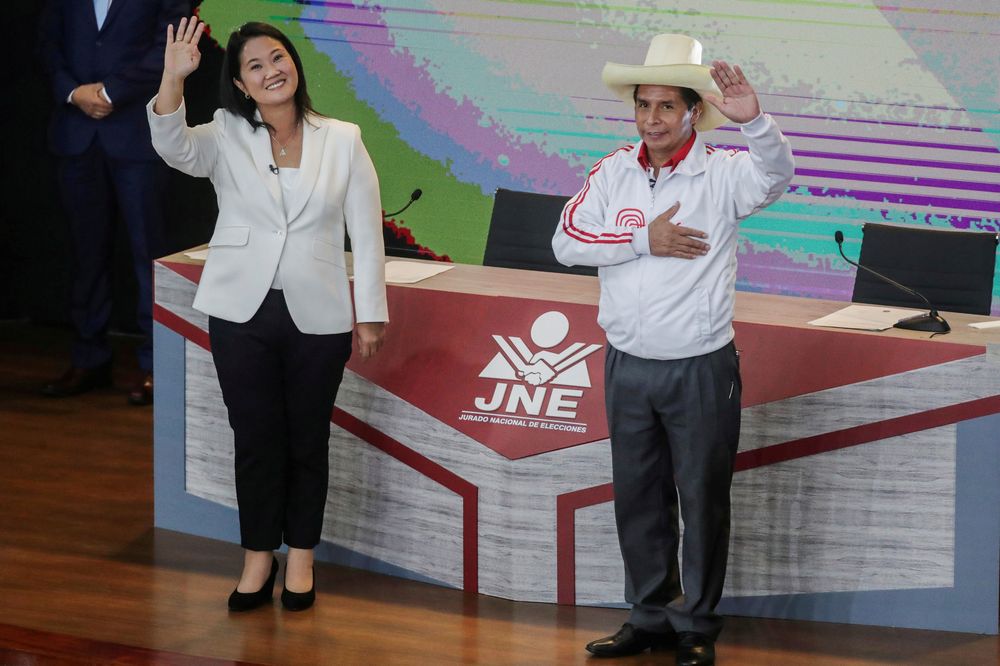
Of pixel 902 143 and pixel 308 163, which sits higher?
pixel 902 143

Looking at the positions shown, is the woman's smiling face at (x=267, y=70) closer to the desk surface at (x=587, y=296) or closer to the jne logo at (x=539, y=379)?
the desk surface at (x=587, y=296)

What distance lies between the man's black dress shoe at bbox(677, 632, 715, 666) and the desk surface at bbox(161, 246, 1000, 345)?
87 cm

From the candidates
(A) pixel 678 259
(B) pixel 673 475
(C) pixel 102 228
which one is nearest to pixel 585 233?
(A) pixel 678 259

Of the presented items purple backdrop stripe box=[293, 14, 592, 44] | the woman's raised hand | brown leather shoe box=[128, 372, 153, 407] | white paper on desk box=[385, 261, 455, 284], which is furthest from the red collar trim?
brown leather shoe box=[128, 372, 153, 407]

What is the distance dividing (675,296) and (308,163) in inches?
40.6

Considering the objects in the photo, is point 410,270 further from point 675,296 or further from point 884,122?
point 884,122

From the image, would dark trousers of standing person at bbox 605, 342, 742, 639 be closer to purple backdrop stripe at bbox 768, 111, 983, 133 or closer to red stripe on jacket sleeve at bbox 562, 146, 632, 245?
red stripe on jacket sleeve at bbox 562, 146, 632, 245

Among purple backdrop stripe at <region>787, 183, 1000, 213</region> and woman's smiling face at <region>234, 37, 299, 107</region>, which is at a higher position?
woman's smiling face at <region>234, 37, 299, 107</region>

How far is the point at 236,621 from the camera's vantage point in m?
3.70

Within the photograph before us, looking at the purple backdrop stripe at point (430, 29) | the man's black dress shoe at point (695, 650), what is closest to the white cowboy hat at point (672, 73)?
the man's black dress shoe at point (695, 650)

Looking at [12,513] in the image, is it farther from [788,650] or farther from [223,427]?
[788,650]

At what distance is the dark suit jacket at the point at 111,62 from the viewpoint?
569 centimetres

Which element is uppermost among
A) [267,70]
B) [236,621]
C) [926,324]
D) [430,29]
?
[430,29]

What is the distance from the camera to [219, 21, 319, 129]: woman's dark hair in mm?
3537
